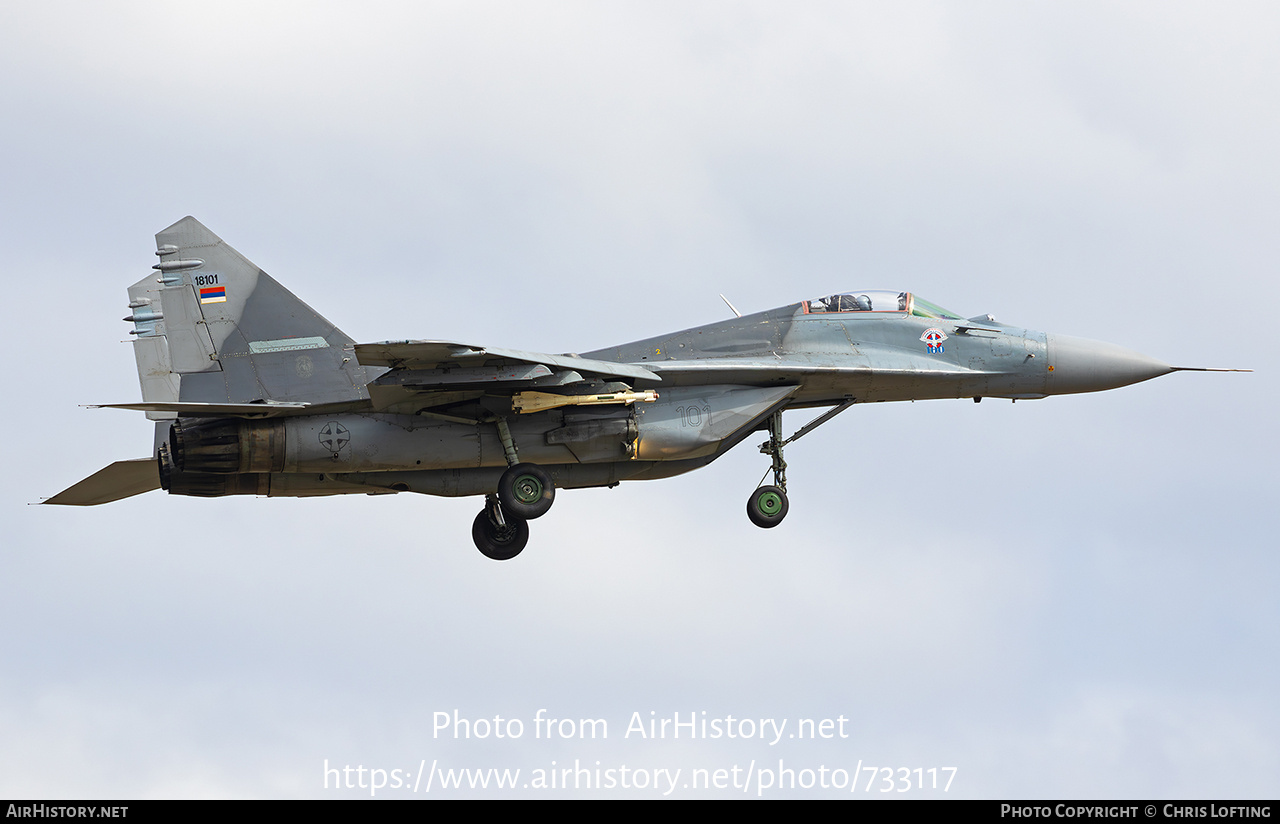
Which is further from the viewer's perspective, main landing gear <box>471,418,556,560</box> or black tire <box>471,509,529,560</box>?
black tire <box>471,509,529,560</box>

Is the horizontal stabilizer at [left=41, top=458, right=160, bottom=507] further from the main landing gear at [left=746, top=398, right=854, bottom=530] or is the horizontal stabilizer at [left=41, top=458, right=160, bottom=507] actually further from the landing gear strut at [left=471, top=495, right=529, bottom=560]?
the main landing gear at [left=746, top=398, right=854, bottom=530]

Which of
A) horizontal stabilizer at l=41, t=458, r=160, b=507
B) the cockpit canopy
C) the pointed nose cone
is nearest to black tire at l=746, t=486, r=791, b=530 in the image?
the cockpit canopy

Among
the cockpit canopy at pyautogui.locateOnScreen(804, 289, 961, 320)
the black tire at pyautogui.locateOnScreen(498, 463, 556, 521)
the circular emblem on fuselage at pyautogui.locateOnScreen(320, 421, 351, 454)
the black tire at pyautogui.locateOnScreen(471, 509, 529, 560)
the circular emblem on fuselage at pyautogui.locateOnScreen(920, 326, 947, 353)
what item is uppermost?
the cockpit canopy at pyautogui.locateOnScreen(804, 289, 961, 320)

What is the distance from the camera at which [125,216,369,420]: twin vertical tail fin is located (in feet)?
76.5

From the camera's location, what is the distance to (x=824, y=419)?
25109 mm

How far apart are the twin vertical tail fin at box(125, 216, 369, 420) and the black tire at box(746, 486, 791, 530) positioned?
20.0ft

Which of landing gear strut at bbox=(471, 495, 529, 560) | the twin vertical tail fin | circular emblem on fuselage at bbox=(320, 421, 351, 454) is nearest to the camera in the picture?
circular emblem on fuselage at bbox=(320, 421, 351, 454)

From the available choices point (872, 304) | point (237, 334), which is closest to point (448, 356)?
point (237, 334)

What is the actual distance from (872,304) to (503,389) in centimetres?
618

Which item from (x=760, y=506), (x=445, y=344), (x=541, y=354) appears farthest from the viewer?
(x=760, y=506)
